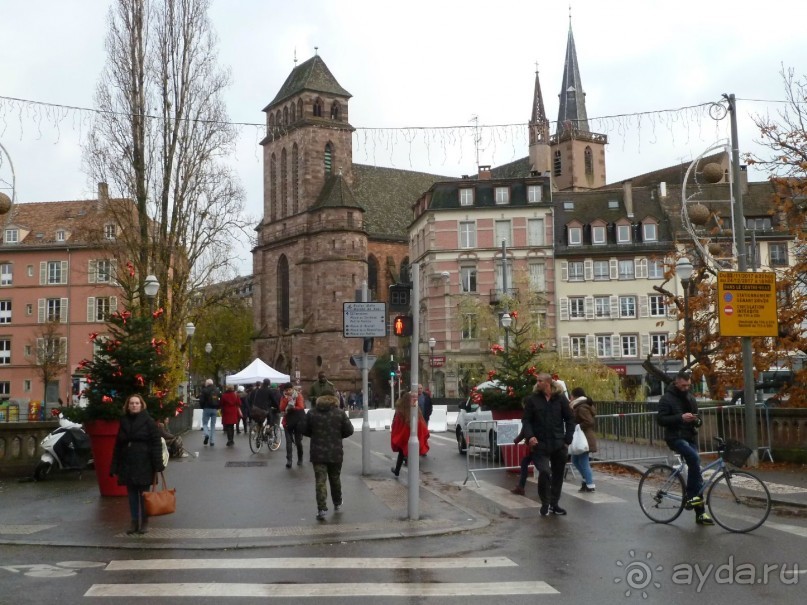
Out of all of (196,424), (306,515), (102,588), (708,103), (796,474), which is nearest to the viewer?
(102,588)

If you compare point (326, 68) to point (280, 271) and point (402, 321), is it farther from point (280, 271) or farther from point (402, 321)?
point (402, 321)

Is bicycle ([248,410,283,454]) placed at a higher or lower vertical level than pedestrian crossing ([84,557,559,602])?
higher

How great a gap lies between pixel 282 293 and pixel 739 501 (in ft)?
255

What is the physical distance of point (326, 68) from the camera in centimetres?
8812

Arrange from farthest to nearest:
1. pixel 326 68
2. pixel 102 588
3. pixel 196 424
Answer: pixel 326 68 < pixel 196 424 < pixel 102 588

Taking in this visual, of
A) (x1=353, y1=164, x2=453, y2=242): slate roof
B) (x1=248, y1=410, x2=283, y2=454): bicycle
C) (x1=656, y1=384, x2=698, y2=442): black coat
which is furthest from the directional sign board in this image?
(x1=353, y1=164, x2=453, y2=242): slate roof

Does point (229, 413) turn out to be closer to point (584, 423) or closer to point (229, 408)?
point (229, 408)

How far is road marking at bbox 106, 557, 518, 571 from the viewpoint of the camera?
8914 mm

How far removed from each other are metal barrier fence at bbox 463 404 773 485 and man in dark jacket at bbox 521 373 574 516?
4344 millimetres

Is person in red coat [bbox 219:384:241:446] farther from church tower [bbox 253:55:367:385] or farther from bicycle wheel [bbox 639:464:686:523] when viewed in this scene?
church tower [bbox 253:55:367:385]

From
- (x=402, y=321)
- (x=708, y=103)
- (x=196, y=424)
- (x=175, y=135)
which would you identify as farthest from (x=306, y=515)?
(x=196, y=424)

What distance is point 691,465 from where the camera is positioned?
429 inches

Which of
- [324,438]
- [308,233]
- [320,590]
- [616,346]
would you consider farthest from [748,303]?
[308,233]

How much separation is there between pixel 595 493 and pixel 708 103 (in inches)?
320
